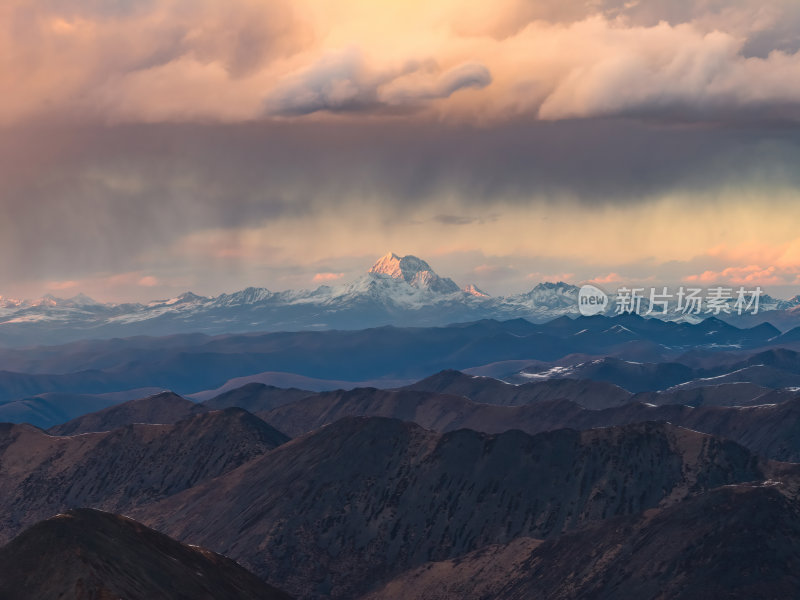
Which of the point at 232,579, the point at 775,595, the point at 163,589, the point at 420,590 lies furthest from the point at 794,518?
the point at 163,589

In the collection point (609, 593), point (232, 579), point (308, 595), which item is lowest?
point (308, 595)

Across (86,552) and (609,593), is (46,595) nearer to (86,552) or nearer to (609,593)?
(86,552)

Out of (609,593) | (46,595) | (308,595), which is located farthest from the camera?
(308,595)

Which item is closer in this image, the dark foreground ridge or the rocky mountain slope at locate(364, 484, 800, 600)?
the dark foreground ridge

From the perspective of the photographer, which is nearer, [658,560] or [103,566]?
[103,566]

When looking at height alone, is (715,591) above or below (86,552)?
below

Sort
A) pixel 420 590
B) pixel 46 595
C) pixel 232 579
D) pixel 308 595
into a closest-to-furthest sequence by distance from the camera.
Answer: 1. pixel 46 595
2. pixel 232 579
3. pixel 420 590
4. pixel 308 595

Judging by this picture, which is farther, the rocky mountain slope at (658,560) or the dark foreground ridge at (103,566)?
the rocky mountain slope at (658,560)

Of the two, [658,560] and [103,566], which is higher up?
[103,566]

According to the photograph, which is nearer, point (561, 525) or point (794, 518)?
point (794, 518)

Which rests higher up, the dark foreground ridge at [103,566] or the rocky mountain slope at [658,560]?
the dark foreground ridge at [103,566]

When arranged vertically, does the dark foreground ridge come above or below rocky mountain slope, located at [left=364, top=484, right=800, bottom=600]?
above
